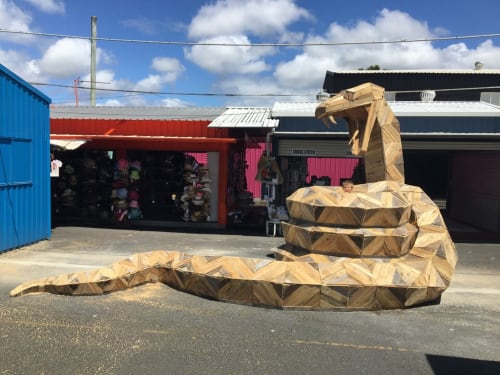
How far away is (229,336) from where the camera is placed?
509 cm

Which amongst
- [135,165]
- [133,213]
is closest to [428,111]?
[135,165]

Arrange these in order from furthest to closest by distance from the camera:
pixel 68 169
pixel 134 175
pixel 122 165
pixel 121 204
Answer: pixel 68 169 → pixel 134 175 → pixel 122 165 → pixel 121 204

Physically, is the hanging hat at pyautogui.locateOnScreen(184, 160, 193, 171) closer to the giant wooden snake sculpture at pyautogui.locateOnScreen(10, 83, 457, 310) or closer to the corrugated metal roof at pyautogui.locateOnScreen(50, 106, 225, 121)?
the corrugated metal roof at pyautogui.locateOnScreen(50, 106, 225, 121)

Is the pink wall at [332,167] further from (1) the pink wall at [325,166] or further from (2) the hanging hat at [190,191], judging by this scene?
(2) the hanging hat at [190,191]

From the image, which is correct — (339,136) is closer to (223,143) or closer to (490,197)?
(223,143)

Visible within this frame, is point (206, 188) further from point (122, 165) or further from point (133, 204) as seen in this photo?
point (122, 165)

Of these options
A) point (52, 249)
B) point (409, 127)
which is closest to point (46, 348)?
point (52, 249)

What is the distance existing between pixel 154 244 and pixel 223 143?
4.23m

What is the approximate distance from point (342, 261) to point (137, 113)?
41.2 feet

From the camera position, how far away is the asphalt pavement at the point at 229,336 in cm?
435

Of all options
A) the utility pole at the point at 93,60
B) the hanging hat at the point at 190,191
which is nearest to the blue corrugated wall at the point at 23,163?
the hanging hat at the point at 190,191

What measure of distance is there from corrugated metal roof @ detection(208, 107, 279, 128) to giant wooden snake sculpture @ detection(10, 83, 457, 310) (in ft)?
12.5

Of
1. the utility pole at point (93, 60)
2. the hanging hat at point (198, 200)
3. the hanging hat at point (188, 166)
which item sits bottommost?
the hanging hat at point (198, 200)

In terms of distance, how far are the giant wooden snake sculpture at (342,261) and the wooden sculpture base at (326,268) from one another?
0.05 ft
